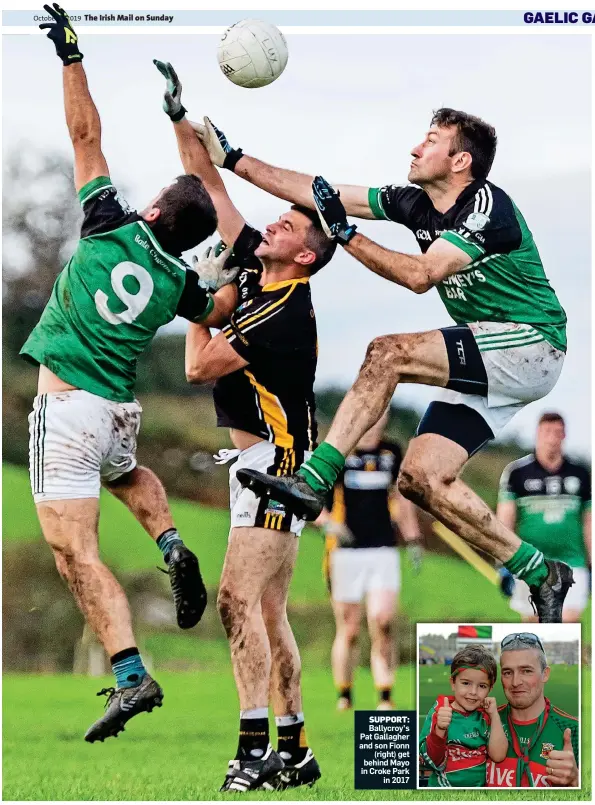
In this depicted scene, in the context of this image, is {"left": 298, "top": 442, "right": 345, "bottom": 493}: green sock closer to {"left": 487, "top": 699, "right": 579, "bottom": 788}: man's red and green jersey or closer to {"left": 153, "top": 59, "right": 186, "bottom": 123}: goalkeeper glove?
{"left": 487, "top": 699, "right": 579, "bottom": 788}: man's red and green jersey

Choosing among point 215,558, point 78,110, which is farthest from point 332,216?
point 215,558

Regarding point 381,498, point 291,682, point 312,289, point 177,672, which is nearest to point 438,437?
point 381,498

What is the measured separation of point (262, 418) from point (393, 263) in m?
1.20

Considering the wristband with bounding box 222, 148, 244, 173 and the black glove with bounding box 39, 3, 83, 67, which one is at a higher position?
the black glove with bounding box 39, 3, 83, 67

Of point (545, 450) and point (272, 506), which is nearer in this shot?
point (272, 506)

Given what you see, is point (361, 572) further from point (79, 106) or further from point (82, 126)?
point (79, 106)

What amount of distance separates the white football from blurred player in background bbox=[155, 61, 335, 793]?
15.4 inches

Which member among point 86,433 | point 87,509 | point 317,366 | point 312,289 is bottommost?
point 87,509

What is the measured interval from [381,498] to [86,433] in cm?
190

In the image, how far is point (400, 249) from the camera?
7.29 m

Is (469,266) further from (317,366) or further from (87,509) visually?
(87,509)

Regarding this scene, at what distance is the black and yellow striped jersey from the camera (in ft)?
22.9

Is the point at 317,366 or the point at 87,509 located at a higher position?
the point at 317,366
